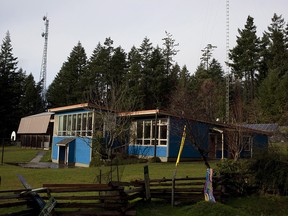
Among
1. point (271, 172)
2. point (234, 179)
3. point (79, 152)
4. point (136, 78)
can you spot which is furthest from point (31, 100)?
point (271, 172)

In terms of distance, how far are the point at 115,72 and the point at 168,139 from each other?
3735 cm

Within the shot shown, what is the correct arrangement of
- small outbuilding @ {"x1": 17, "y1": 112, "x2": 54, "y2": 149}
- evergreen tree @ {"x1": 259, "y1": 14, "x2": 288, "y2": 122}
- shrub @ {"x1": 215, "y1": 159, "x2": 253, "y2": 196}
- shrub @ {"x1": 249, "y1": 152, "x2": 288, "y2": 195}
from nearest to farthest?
shrub @ {"x1": 249, "y1": 152, "x2": 288, "y2": 195} < shrub @ {"x1": 215, "y1": 159, "x2": 253, "y2": 196} < evergreen tree @ {"x1": 259, "y1": 14, "x2": 288, "y2": 122} < small outbuilding @ {"x1": 17, "y1": 112, "x2": 54, "y2": 149}

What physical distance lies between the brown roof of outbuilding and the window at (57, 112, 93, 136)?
48.3 ft

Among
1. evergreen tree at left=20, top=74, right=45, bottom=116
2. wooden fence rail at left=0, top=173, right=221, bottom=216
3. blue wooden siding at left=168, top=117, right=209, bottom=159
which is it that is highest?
evergreen tree at left=20, top=74, right=45, bottom=116

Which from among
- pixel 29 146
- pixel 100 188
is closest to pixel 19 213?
pixel 100 188

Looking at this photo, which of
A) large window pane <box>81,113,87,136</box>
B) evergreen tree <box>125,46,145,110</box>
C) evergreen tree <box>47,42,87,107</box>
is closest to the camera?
large window pane <box>81,113,87,136</box>

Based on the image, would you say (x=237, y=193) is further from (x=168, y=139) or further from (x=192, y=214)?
(x=168, y=139)

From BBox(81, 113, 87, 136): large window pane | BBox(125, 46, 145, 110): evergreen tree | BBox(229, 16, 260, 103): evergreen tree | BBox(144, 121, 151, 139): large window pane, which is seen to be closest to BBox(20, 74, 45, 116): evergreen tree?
BBox(125, 46, 145, 110): evergreen tree

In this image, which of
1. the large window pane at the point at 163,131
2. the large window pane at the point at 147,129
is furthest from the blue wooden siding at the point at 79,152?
the large window pane at the point at 163,131

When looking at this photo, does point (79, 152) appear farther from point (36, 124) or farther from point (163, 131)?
point (36, 124)

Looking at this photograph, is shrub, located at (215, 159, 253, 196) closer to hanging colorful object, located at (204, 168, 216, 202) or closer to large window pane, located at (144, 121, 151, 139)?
hanging colorful object, located at (204, 168, 216, 202)

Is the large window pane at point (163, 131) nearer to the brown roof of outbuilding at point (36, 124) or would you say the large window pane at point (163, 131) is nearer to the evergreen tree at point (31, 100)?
the brown roof of outbuilding at point (36, 124)

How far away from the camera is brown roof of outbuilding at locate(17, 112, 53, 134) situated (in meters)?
47.0

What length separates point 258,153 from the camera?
11.6 m
